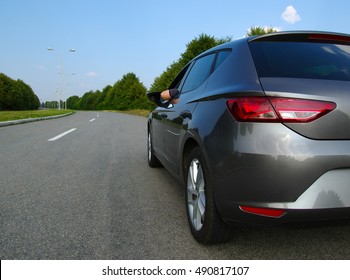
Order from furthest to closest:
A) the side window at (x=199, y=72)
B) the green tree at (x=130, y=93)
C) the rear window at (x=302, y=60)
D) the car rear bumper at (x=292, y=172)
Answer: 1. the green tree at (x=130, y=93)
2. the side window at (x=199, y=72)
3. the rear window at (x=302, y=60)
4. the car rear bumper at (x=292, y=172)

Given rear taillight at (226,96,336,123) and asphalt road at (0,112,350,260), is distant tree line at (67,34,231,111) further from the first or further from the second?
rear taillight at (226,96,336,123)

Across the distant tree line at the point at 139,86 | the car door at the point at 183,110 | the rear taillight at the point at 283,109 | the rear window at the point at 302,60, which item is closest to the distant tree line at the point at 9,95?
the distant tree line at the point at 139,86

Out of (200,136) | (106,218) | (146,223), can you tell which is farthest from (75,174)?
(200,136)

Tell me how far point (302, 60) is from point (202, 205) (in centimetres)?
126

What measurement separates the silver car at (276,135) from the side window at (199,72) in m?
0.46

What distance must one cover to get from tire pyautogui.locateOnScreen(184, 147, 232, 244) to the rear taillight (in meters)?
0.55

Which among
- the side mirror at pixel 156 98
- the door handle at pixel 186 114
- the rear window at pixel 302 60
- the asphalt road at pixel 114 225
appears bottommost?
the asphalt road at pixel 114 225

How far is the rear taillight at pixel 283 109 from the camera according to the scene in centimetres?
181

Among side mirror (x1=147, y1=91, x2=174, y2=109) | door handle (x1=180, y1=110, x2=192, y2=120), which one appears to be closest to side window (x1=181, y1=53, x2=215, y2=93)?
door handle (x1=180, y1=110, x2=192, y2=120)

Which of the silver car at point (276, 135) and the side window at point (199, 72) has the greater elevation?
the side window at point (199, 72)

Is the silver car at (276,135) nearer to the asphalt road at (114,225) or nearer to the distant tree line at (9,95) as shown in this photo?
the asphalt road at (114,225)

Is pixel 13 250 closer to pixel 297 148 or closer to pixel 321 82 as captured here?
pixel 297 148

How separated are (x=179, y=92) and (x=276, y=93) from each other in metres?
1.77

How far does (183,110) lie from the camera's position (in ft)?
9.72
